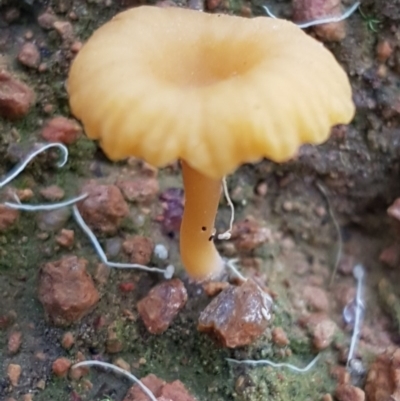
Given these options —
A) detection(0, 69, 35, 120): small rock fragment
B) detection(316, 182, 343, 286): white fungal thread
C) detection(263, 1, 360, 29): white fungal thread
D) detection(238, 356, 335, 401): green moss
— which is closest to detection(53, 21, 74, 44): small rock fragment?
detection(0, 69, 35, 120): small rock fragment

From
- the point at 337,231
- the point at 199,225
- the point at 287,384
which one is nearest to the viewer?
the point at 199,225

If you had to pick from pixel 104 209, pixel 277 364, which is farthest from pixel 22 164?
pixel 277 364

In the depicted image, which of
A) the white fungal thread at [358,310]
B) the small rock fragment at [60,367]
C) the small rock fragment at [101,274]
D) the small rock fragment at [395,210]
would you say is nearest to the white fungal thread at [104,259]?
the small rock fragment at [101,274]

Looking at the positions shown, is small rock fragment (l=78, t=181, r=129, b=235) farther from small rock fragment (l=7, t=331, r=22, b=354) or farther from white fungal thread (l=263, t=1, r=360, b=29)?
white fungal thread (l=263, t=1, r=360, b=29)

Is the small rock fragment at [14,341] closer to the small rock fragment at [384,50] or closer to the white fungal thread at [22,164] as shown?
the white fungal thread at [22,164]

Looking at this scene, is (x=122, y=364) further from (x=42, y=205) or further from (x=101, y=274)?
(x=42, y=205)

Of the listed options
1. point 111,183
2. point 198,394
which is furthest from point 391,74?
Answer: point 198,394
